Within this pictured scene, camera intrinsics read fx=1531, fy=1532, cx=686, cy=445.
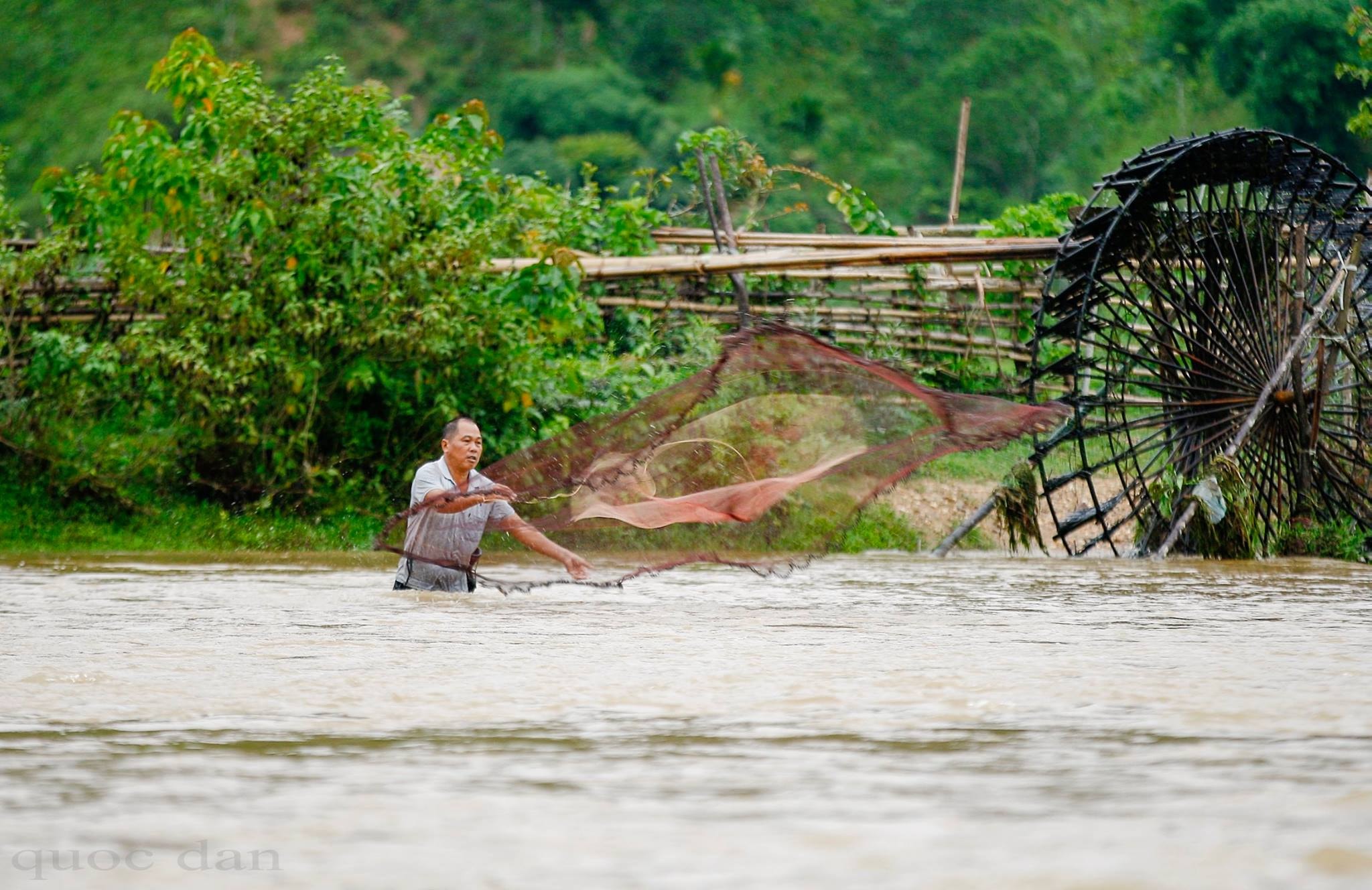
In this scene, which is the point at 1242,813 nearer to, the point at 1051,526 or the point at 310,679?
the point at 310,679

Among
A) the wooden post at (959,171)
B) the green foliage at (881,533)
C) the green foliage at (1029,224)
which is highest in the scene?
the wooden post at (959,171)

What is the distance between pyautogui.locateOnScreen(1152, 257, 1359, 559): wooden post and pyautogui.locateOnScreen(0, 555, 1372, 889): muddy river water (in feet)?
12.3

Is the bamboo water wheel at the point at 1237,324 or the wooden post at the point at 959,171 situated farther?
the wooden post at the point at 959,171

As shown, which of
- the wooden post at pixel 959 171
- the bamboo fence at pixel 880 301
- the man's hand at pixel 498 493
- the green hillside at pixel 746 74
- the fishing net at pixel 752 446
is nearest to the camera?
the man's hand at pixel 498 493

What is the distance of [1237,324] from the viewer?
1341cm

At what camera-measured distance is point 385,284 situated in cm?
1308

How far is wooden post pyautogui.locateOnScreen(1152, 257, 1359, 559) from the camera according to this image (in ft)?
39.3

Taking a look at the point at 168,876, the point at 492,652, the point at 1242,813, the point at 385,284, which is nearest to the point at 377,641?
the point at 492,652

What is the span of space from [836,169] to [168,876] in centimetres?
4092

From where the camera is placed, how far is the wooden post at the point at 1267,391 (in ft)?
39.3

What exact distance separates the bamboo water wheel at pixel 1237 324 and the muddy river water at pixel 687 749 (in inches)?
195

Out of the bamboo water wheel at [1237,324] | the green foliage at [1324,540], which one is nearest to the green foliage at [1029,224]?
the bamboo water wheel at [1237,324]

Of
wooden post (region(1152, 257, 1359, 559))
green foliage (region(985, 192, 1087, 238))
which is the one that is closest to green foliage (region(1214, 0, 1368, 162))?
green foliage (region(985, 192, 1087, 238))

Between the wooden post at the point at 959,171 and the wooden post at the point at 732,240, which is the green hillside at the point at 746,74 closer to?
the wooden post at the point at 959,171
